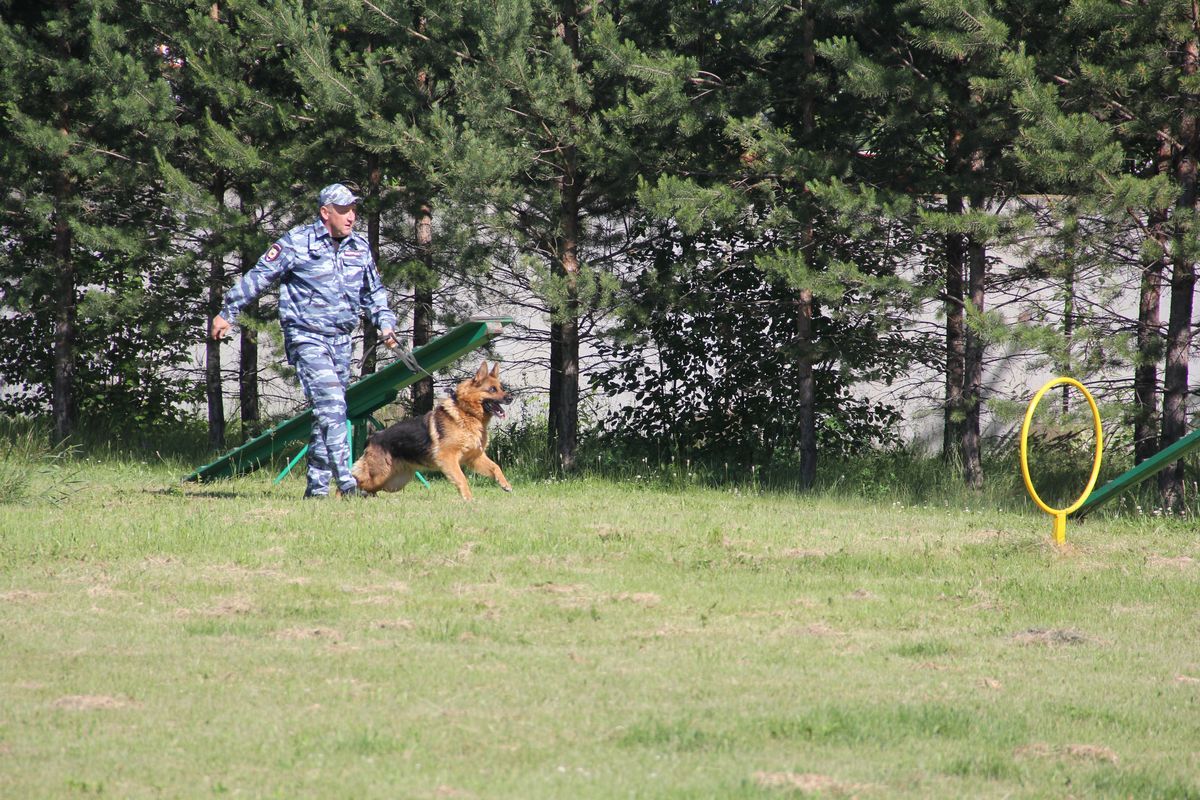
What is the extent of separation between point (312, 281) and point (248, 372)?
5672mm

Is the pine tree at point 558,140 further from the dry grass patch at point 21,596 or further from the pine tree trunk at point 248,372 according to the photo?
the dry grass patch at point 21,596

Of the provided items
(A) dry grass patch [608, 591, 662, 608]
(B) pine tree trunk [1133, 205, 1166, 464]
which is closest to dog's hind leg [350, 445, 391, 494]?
(A) dry grass patch [608, 591, 662, 608]

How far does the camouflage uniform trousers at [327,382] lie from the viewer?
994 cm

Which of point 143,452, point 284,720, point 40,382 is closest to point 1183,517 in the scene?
point 284,720

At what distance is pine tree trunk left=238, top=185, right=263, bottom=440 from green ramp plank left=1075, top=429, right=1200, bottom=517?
8905 mm

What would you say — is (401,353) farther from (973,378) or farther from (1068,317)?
(1068,317)

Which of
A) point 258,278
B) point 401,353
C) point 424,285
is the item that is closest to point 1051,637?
point 401,353

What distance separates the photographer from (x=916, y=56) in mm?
12977

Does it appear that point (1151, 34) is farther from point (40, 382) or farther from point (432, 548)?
point (40, 382)

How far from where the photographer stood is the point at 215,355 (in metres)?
15.4

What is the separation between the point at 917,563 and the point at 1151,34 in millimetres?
5771

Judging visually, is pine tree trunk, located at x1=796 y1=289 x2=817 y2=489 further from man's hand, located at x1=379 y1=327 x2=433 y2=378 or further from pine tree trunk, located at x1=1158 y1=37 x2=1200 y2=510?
man's hand, located at x1=379 y1=327 x2=433 y2=378

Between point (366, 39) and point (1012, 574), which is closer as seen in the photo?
point (1012, 574)

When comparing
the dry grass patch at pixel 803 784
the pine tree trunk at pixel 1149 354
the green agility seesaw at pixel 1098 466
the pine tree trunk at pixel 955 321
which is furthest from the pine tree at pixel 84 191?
the dry grass patch at pixel 803 784
